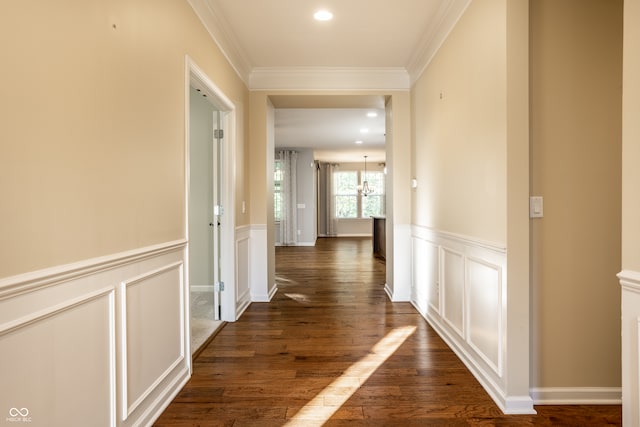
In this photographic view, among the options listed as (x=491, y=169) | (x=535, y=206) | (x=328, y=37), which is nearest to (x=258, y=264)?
(x=328, y=37)

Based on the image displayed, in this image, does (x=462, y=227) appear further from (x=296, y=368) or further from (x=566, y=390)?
(x=296, y=368)

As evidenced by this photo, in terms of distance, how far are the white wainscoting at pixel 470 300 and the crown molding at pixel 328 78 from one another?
1765 mm

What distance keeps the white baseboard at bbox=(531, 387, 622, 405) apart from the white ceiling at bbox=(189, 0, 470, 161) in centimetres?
251

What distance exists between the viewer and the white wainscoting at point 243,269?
3873 millimetres

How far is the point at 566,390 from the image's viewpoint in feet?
7.10

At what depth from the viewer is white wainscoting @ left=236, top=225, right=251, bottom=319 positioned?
12.7 ft

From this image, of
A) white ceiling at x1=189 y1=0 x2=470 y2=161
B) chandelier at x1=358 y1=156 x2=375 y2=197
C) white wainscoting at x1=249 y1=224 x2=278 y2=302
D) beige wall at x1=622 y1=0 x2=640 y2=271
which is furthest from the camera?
chandelier at x1=358 y1=156 x2=375 y2=197

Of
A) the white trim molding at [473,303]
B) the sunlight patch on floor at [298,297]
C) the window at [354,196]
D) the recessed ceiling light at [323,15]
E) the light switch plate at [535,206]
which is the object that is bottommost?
the sunlight patch on floor at [298,297]

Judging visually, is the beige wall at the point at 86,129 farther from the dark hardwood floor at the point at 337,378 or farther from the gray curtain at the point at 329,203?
the gray curtain at the point at 329,203

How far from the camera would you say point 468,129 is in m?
2.65

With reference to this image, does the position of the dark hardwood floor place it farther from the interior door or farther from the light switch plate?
the light switch plate

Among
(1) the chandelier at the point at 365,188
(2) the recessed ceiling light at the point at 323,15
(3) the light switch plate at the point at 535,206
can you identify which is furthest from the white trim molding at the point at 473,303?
(1) the chandelier at the point at 365,188

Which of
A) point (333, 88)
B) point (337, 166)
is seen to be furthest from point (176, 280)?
point (337, 166)

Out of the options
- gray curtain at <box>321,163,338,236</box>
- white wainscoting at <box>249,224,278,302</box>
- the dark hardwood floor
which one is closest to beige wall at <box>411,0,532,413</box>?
the dark hardwood floor
